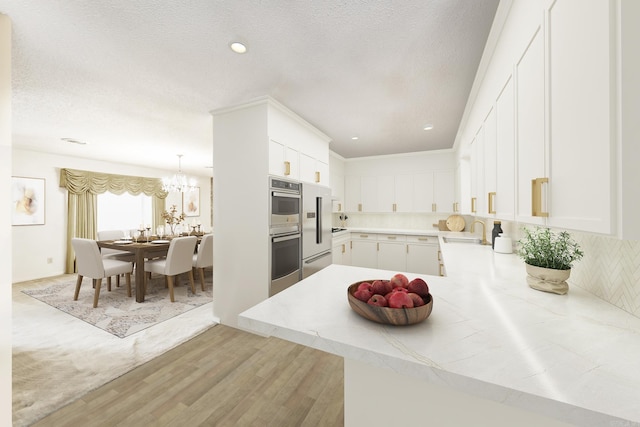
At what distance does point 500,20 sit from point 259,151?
2.14 metres

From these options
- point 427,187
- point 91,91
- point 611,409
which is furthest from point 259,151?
point 427,187

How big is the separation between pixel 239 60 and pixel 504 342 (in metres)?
2.33

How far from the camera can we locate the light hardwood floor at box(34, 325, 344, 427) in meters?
1.56

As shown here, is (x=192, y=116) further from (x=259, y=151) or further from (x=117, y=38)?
(x=117, y=38)

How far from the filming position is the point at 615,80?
2.00ft

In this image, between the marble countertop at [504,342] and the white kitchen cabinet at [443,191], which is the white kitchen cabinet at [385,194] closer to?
the white kitchen cabinet at [443,191]

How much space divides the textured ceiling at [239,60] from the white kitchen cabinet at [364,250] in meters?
2.24

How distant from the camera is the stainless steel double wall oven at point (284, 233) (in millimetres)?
2609

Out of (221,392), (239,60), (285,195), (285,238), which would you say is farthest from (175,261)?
(239,60)

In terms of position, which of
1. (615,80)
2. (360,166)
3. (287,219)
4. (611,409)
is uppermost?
(360,166)

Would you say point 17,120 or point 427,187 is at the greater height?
point 17,120

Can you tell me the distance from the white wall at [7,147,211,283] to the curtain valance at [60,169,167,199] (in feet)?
0.60

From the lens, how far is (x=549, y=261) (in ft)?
4.20

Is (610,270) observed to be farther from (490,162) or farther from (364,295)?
(364,295)
